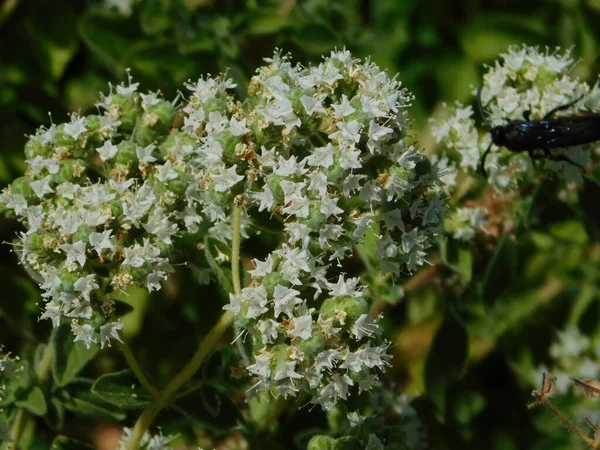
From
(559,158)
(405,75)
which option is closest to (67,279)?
(559,158)

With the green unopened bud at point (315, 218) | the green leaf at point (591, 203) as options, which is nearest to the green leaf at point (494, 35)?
the green leaf at point (591, 203)

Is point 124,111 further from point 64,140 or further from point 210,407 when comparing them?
point 210,407

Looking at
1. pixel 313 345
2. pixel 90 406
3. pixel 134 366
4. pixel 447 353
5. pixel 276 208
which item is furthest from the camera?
pixel 447 353

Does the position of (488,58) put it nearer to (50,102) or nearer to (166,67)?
(166,67)

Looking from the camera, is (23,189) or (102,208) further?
(23,189)

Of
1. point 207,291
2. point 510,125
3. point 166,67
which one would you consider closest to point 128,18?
point 166,67

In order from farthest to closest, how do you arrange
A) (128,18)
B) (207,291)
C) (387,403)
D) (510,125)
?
(128,18) → (207,291) → (387,403) → (510,125)
